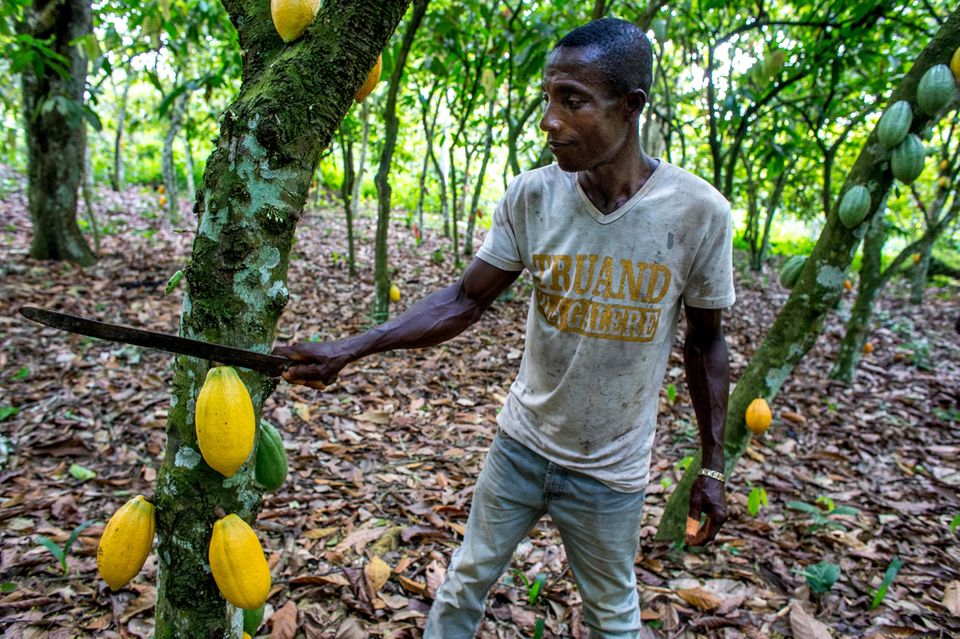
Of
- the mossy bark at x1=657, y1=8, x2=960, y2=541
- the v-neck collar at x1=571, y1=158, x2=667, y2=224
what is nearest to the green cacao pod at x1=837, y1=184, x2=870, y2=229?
the mossy bark at x1=657, y1=8, x2=960, y2=541

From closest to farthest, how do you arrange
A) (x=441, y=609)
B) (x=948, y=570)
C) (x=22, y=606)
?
(x=441, y=609) → (x=22, y=606) → (x=948, y=570)

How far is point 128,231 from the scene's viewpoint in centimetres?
690

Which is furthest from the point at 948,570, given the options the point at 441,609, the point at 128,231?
the point at 128,231

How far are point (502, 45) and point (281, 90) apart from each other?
4183 mm

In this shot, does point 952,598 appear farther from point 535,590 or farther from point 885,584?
point 535,590

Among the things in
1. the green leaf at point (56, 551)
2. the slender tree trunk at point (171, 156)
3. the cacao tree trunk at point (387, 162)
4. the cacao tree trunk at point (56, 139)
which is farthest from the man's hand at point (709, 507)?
the slender tree trunk at point (171, 156)

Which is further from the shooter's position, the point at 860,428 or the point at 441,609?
the point at 860,428

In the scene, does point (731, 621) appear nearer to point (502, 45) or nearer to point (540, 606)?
point (540, 606)

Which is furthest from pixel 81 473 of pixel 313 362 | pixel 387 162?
pixel 387 162

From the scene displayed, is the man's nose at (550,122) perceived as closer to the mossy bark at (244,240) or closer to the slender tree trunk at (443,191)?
the mossy bark at (244,240)

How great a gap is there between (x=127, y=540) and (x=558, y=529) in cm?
98

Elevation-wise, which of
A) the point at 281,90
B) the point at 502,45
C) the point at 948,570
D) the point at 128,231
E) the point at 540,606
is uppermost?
the point at 502,45

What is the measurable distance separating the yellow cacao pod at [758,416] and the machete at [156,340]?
1.76 meters

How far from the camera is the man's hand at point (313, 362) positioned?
3.31ft
